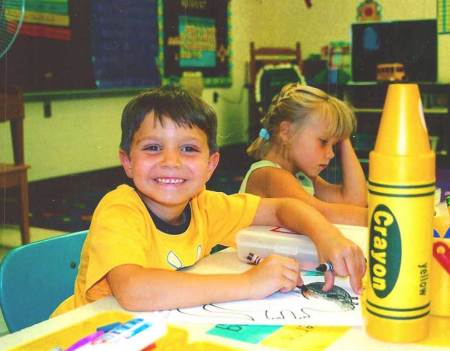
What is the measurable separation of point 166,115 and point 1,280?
0.36 meters

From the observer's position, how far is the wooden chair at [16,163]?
9.21ft

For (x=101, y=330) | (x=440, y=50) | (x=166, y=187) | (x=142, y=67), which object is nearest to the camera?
(x=101, y=330)

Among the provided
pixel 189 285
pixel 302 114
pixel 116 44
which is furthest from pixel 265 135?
pixel 116 44

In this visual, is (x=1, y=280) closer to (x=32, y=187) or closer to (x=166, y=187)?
(x=166, y=187)

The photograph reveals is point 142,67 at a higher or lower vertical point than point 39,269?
higher

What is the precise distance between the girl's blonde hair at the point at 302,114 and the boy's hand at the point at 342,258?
0.74m

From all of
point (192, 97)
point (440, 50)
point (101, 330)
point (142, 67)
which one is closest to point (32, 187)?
point (142, 67)

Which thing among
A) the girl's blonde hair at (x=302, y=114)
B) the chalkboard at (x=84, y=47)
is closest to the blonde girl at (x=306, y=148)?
the girl's blonde hair at (x=302, y=114)

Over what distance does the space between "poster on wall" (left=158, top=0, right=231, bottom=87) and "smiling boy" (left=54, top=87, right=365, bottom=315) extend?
315 centimetres

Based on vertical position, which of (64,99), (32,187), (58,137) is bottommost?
(32,187)

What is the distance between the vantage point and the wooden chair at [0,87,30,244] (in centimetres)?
281

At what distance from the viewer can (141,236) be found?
0.82 m

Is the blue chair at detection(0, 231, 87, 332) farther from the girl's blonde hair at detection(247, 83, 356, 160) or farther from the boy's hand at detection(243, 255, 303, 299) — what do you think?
the girl's blonde hair at detection(247, 83, 356, 160)

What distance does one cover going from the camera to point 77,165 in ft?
13.7
